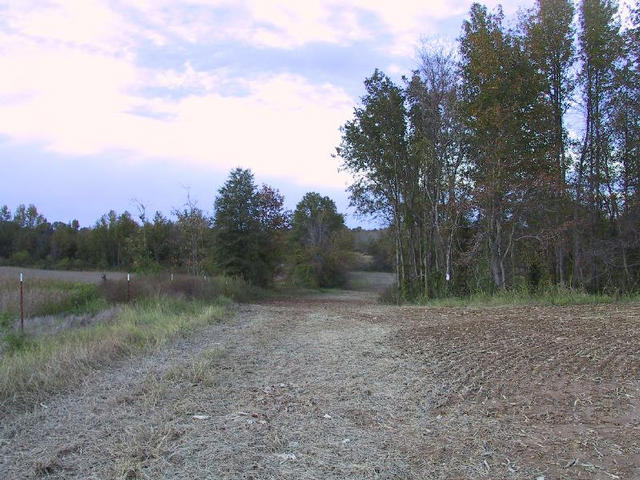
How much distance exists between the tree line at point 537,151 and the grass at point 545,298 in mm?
1636

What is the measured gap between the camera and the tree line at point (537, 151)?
54.3 ft

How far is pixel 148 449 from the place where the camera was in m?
3.78

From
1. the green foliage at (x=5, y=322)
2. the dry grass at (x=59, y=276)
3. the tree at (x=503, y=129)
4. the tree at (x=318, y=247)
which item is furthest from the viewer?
the tree at (x=318, y=247)

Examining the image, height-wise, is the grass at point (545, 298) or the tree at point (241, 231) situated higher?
the tree at point (241, 231)

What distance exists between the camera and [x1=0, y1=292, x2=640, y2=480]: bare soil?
3555 millimetres

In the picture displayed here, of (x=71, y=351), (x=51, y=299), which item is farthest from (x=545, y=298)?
(x=51, y=299)

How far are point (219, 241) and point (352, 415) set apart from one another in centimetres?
2350

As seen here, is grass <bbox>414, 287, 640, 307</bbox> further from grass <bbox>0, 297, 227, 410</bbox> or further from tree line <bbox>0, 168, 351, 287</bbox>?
tree line <bbox>0, 168, 351, 287</bbox>

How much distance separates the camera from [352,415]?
462cm

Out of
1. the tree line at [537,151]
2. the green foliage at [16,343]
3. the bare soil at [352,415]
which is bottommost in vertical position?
the bare soil at [352,415]

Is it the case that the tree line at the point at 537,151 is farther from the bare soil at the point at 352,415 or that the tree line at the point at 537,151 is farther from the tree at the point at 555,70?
the bare soil at the point at 352,415

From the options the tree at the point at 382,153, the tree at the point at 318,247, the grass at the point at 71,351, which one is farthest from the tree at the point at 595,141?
the tree at the point at 318,247

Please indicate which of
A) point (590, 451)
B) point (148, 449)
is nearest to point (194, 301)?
point (148, 449)

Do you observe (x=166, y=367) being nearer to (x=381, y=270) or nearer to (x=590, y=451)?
(x=590, y=451)
